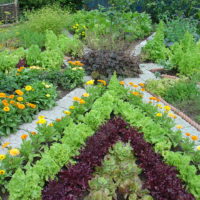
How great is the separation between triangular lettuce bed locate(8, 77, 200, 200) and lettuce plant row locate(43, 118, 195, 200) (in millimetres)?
105

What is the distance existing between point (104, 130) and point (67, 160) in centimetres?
78

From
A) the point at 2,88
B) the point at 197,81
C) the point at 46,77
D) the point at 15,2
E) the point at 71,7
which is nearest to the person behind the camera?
the point at 2,88

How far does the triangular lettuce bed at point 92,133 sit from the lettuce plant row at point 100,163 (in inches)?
4.1

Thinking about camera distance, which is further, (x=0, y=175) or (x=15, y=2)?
(x=15, y=2)

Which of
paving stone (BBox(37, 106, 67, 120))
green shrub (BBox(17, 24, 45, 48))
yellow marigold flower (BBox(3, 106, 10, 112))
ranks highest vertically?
yellow marigold flower (BBox(3, 106, 10, 112))

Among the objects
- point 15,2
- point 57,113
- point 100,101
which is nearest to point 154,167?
point 100,101

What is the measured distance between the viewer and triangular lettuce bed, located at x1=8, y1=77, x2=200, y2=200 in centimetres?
313

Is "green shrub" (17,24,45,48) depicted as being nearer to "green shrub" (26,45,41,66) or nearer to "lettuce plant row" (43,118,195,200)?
"green shrub" (26,45,41,66)

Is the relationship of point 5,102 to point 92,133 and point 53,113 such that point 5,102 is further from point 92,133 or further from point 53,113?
point 92,133

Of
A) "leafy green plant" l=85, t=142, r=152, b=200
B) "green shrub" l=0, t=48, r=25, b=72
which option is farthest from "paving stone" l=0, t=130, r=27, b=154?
"green shrub" l=0, t=48, r=25, b=72

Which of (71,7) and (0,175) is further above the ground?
(0,175)

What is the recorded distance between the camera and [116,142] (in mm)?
4148

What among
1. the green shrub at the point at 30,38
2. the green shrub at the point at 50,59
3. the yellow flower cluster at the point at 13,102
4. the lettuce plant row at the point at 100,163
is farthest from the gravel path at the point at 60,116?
the green shrub at the point at 30,38

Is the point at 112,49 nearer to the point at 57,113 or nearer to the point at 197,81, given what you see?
the point at 197,81
